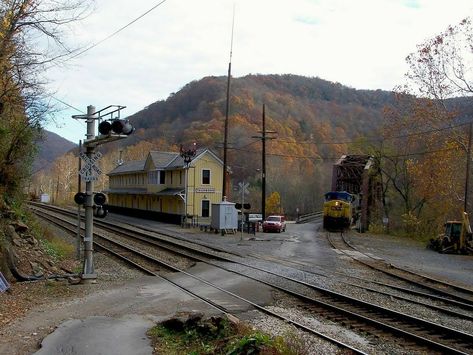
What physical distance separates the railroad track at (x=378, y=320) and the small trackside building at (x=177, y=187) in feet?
112

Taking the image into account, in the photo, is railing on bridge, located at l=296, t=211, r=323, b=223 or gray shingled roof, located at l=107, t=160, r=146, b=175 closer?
gray shingled roof, located at l=107, t=160, r=146, b=175

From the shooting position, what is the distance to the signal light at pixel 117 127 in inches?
546

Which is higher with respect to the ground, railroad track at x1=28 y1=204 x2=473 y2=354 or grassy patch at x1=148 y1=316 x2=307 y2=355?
grassy patch at x1=148 y1=316 x2=307 y2=355

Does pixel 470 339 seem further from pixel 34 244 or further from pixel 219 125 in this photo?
pixel 219 125

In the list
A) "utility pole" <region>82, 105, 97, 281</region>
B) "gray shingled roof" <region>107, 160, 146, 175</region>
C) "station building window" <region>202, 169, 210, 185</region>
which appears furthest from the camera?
"gray shingled roof" <region>107, 160, 146, 175</region>

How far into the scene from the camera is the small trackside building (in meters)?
51.4

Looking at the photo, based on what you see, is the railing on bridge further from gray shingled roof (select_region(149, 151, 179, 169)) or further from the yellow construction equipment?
the yellow construction equipment

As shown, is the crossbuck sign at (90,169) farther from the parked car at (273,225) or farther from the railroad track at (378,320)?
the parked car at (273,225)

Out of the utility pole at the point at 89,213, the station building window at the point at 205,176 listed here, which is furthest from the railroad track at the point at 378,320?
the station building window at the point at 205,176

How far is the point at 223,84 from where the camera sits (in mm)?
120938

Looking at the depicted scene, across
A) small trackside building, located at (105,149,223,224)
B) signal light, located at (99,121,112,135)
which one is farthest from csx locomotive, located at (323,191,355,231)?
signal light, located at (99,121,112,135)

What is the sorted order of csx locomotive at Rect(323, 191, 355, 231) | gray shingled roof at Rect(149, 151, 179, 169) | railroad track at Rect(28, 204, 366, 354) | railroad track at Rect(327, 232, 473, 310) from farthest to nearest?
gray shingled roof at Rect(149, 151, 179, 169)
csx locomotive at Rect(323, 191, 355, 231)
railroad track at Rect(327, 232, 473, 310)
railroad track at Rect(28, 204, 366, 354)

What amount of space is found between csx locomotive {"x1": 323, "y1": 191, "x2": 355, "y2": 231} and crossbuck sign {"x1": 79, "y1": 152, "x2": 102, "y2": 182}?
33052 mm

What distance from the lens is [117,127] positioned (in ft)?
45.7
